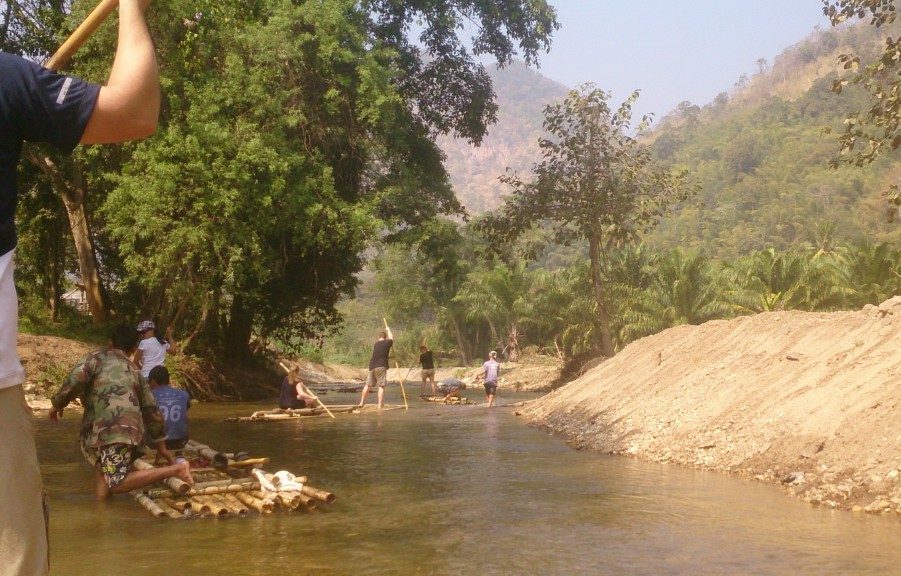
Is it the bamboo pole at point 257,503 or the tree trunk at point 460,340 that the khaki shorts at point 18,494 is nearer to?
the bamboo pole at point 257,503

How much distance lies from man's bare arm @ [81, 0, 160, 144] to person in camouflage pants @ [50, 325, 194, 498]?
666 cm

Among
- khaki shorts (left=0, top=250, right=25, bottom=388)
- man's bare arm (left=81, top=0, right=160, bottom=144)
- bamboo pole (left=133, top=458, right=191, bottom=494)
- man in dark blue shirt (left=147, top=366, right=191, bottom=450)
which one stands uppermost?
man's bare arm (left=81, top=0, right=160, bottom=144)

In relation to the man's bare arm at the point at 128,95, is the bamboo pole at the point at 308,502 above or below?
below

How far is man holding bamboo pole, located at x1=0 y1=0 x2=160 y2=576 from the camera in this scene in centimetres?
227

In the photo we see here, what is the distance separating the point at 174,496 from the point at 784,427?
6.98 metres

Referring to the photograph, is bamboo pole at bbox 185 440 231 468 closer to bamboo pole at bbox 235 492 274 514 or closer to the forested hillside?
bamboo pole at bbox 235 492 274 514

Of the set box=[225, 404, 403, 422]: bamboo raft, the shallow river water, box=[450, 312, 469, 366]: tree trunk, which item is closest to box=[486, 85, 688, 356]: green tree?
box=[225, 404, 403, 422]: bamboo raft

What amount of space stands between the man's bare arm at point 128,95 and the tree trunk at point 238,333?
25743 mm

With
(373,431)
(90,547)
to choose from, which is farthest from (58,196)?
(90,547)

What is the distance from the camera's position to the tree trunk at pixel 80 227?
2294cm

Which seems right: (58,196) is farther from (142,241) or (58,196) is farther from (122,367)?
(122,367)

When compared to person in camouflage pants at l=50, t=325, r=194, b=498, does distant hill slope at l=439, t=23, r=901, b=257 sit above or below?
above

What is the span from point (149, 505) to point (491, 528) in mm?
3068

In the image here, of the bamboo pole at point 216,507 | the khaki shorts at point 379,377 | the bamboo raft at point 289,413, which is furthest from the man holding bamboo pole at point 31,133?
the khaki shorts at point 379,377
